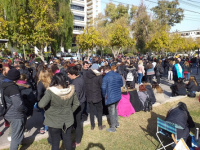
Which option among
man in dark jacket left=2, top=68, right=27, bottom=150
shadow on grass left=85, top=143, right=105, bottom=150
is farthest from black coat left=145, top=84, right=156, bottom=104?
man in dark jacket left=2, top=68, right=27, bottom=150

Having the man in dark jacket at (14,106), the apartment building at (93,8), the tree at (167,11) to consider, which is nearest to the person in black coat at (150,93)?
the man in dark jacket at (14,106)

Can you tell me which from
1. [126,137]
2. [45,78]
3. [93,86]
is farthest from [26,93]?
[126,137]

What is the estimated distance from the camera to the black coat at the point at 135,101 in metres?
6.46

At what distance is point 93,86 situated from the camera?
4.69 metres

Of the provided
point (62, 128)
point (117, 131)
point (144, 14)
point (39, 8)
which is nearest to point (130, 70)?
point (117, 131)

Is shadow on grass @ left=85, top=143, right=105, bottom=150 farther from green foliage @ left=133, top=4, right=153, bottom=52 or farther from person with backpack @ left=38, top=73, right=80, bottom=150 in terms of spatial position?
green foliage @ left=133, top=4, right=153, bottom=52

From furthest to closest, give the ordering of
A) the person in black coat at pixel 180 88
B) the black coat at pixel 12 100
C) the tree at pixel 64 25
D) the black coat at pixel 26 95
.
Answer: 1. the tree at pixel 64 25
2. the person in black coat at pixel 180 88
3. the black coat at pixel 26 95
4. the black coat at pixel 12 100

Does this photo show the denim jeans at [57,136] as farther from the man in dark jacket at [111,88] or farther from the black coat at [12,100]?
the man in dark jacket at [111,88]

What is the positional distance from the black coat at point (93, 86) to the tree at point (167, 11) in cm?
5196

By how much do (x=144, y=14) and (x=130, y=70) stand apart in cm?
3482

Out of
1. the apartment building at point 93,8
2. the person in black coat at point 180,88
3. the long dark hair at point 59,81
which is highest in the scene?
the apartment building at point 93,8

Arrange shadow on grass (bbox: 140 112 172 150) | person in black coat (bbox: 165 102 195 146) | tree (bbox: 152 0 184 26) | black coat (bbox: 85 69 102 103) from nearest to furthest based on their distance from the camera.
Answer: person in black coat (bbox: 165 102 195 146), shadow on grass (bbox: 140 112 172 150), black coat (bbox: 85 69 102 103), tree (bbox: 152 0 184 26)

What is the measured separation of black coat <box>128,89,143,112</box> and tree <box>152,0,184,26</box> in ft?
164

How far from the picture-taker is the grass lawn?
14.1ft
